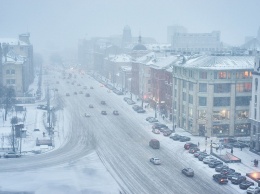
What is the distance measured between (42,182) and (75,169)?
6847mm

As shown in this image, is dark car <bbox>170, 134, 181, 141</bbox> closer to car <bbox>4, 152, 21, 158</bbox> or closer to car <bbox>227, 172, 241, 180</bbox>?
car <bbox>227, 172, 241, 180</bbox>

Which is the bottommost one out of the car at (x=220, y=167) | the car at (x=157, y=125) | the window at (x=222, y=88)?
the car at (x=220, y=167)

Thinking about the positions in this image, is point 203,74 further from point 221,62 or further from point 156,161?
point 156,161

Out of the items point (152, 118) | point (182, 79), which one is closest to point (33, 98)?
point (152, 118)

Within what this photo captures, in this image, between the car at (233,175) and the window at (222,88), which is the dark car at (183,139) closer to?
the window at (222,88)

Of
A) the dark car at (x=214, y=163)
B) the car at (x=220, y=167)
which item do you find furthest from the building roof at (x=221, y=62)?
the car at (x=220, y=167)

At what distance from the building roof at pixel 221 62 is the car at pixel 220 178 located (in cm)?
2856

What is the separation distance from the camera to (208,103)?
80.4m

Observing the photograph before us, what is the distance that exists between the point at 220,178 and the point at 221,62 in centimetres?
3194

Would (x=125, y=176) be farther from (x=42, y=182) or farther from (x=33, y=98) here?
(x=33, y=98)

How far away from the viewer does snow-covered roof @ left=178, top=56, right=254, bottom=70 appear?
262 ft

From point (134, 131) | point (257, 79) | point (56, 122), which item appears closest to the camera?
point (257, 79)

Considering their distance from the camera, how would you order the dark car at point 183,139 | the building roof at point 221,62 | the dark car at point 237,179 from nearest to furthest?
the dark car at point 237,179 < the dark car at point 183,139 < the building roof at point 221,62

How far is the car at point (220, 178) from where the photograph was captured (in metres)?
53.8
